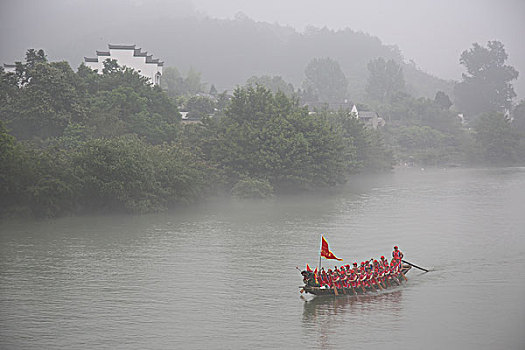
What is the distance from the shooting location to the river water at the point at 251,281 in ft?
54.4

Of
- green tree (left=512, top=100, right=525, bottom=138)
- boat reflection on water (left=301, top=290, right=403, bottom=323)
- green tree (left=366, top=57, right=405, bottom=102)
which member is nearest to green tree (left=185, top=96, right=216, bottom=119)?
boat reflection on water (left=301, top=290, right=403, bottom=323)

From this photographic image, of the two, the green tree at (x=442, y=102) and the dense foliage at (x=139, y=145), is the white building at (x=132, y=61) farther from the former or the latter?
the green tree at (x=442, y=102)

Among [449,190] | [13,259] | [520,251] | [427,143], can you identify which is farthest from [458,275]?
[427,143]

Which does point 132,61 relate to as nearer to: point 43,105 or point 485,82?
point 43,105

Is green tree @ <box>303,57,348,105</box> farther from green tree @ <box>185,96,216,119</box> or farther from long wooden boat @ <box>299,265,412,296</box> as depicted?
long wooden boat @ <box>299,265,412,296</box>

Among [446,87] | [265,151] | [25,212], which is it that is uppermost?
[446,87]

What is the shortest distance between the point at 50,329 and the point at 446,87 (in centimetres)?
14958

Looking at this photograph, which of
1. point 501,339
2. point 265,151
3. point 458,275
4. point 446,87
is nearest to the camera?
point 501,339

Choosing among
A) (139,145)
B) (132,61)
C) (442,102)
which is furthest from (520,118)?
(139,145)

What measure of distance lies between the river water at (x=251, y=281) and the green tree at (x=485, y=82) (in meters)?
76.4

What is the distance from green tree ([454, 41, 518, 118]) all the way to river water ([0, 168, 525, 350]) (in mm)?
76419

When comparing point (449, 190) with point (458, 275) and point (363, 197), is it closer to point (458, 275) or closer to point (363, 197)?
point (363, 197)

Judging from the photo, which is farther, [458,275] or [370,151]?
[370,151]

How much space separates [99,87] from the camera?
45.9 meters
